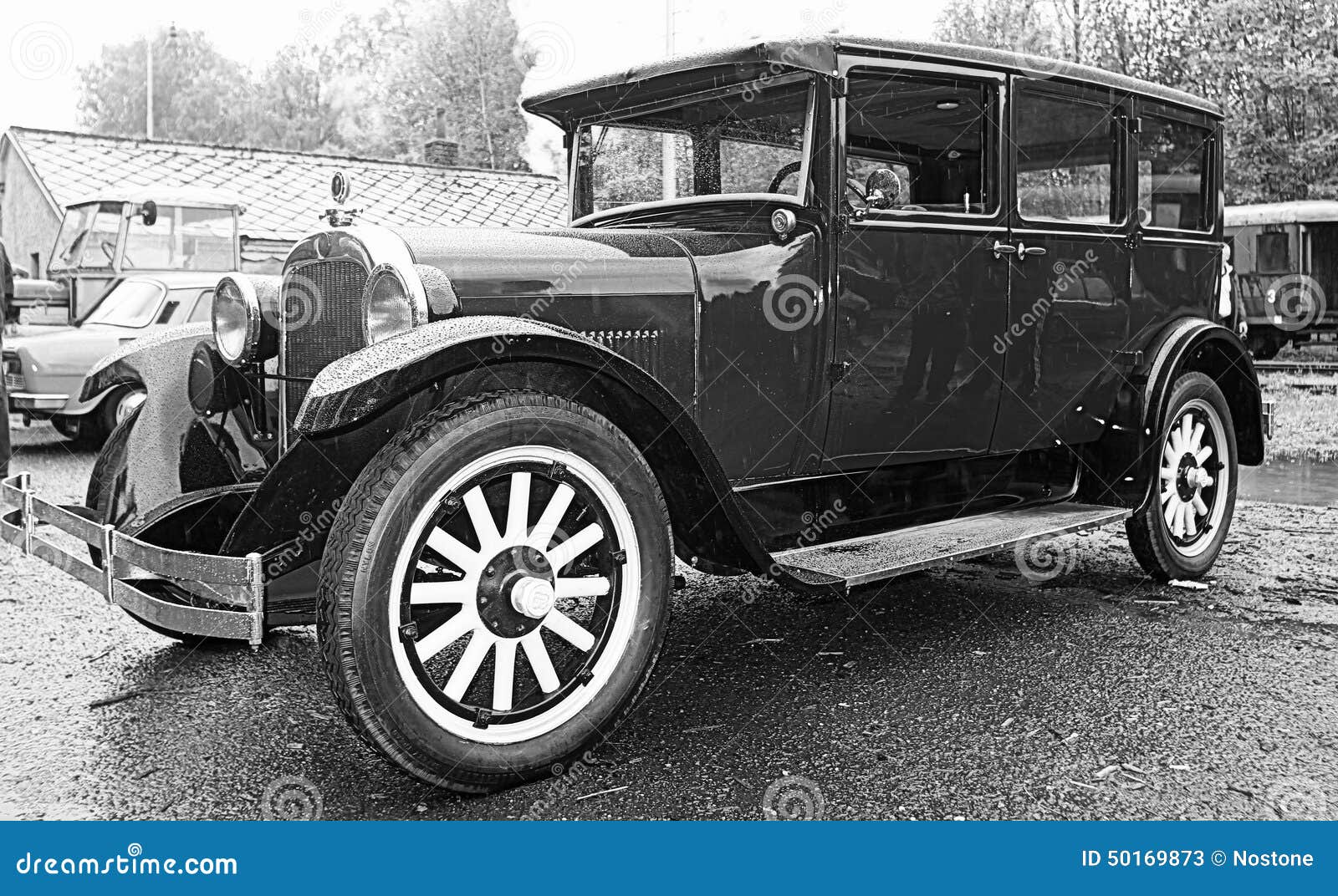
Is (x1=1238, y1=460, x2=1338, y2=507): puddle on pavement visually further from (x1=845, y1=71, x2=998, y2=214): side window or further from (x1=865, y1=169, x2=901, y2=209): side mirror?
(x1=865, y1=169, x2=901, y2=209): side mirror

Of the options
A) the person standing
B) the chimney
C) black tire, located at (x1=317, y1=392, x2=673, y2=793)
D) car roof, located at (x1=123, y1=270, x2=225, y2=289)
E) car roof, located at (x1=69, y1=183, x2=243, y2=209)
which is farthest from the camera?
the chimney

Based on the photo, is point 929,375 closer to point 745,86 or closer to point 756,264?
point 756,264

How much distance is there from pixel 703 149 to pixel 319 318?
60.5 inches

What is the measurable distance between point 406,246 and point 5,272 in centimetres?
582

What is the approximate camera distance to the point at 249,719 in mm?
3311

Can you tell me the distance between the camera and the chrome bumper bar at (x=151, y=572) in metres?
2.63

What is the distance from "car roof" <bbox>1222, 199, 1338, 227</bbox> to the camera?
1967cm

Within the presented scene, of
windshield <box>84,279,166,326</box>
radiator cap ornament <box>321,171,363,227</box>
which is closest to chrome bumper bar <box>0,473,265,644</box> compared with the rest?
radiator cap ornament <box>321,171,363,227</box>

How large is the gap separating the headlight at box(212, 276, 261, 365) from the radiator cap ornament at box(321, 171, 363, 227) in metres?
0.34

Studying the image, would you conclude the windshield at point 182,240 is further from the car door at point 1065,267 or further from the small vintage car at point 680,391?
the car door at point 1065,267

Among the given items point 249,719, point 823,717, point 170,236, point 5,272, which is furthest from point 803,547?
point 170,236

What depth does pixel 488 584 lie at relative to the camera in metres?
2.80

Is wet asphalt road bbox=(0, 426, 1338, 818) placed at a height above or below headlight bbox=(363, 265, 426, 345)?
below

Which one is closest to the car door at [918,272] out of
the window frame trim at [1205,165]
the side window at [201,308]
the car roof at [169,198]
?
the window frame trim at [1205,165]
